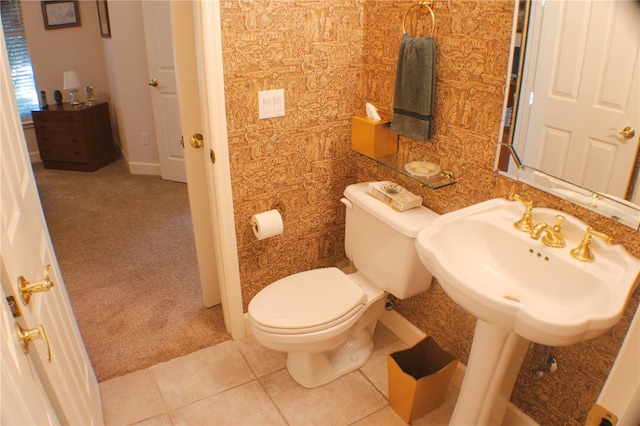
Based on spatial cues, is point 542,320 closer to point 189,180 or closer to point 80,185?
point 189,180

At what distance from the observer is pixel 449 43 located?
6.06 feet

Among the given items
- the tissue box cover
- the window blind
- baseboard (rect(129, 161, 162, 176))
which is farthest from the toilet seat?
the window blind

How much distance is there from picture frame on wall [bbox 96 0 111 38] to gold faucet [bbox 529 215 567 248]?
3840 mm

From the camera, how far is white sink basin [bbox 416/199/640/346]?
4.20 ft

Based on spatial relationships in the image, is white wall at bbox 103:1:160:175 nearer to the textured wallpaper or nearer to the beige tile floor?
the textured wallpaper

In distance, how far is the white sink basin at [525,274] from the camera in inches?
50.4

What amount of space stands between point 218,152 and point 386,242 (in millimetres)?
799

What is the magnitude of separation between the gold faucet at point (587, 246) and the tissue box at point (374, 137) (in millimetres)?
952

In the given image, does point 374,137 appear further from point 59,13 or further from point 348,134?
point 59,13

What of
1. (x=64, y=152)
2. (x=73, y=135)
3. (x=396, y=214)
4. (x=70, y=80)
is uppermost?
(x=70, y=80)

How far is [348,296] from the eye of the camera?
2080 mm

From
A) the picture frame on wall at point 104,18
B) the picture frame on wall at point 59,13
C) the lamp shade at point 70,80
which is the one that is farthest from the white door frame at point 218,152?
the picture frame on wall at point 59,13

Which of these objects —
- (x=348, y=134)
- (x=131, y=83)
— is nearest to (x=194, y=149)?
(x=348, y=134)

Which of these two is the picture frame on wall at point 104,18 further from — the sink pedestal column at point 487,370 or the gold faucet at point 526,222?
the sink pedestal column at point 487,370
